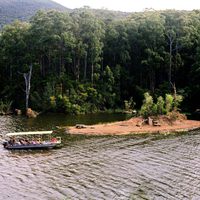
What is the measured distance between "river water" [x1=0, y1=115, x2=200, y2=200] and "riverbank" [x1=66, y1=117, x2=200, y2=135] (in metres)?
3.11

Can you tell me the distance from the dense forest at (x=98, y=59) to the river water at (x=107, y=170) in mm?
30649

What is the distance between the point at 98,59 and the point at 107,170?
1928 inches

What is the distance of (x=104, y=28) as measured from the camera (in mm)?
91438

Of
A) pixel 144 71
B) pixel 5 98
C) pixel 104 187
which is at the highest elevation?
pixel 144 71

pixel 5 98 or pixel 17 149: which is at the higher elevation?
pixel 5 98

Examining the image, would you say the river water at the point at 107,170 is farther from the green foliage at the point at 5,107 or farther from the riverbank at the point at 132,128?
the green foliage at the point at 5,107

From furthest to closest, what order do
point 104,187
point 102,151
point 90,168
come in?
point 102,151 < point 90,168 < point 104,187

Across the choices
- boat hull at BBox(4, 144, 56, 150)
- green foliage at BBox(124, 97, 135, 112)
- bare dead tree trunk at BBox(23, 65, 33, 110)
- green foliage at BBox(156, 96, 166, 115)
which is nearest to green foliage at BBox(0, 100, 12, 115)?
bare dead tree trunk at BBox(23, 65, 33, 110)

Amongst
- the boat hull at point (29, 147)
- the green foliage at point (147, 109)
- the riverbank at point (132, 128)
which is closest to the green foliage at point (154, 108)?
the green foliage at point (147, 109)

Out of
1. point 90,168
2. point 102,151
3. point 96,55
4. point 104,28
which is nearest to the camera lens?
point 90,168

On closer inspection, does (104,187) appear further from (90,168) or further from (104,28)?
(104,28)

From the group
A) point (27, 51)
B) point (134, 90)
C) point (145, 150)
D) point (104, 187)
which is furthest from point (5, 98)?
point (104, 187)

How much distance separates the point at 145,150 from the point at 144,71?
4659 cm

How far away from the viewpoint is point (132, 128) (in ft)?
199
